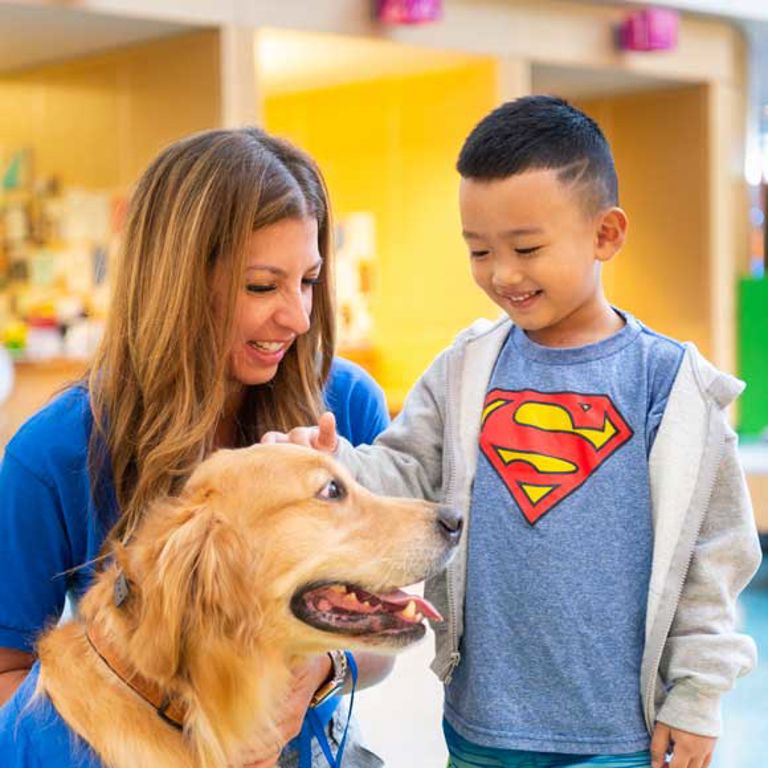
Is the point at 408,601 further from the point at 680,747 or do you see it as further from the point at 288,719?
the point at 680,747

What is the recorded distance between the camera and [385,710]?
4371mm

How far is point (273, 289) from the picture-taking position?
7.11 feet

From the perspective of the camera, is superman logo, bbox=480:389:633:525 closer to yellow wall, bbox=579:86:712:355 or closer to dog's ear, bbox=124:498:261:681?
dog's ear, bbox=124:498:261:681

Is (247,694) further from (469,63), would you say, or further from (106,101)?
(469,63)

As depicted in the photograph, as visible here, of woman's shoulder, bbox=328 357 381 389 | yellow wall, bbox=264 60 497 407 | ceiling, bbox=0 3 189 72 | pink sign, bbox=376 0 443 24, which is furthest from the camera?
yellow wall, bbox=264 60 497 407

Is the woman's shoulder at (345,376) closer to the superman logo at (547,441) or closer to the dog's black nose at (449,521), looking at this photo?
the superman logo at (547,441)

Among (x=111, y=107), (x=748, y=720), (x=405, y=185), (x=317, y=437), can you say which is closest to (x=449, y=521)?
(x=317, y=437)

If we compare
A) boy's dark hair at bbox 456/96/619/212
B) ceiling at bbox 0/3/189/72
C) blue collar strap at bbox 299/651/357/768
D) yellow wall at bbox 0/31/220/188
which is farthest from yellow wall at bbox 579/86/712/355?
blue collar strap at bbox 299/651/357/768

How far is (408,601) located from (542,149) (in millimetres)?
746

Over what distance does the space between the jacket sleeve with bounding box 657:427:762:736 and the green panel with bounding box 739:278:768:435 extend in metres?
7.73

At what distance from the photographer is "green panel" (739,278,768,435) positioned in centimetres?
974

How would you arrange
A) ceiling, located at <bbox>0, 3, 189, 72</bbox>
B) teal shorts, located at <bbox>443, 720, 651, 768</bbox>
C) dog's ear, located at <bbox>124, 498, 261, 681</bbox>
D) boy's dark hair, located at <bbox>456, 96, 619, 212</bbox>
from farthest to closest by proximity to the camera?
ceiling, located at <bbox>0, 3, 189, 72</bbox> < boy's dark hair, located at <bbox>456, 96, 619, 212</bbox> < teal shorts, located at <bbox>443, 720, 651, 768</bbox> < dog's ear, located at <bbox>124, 498, 261, 681</bbox>

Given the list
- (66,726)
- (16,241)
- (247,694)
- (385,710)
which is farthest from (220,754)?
(16,241)

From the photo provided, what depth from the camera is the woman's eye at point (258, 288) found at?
7.07ft
